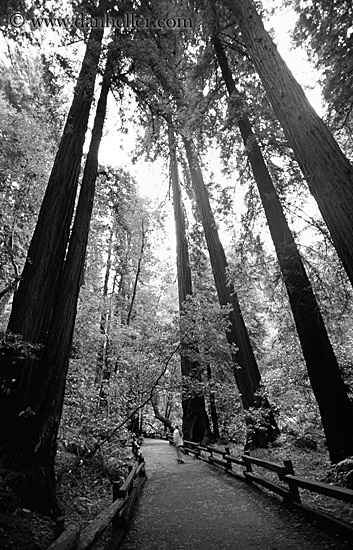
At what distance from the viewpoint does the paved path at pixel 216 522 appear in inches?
147

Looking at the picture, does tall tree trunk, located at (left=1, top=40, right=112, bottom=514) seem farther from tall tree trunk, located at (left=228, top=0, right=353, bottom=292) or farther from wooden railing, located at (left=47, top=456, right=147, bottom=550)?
tall tree trunk, located at (left=228, top=0, right=353, bottom=292)

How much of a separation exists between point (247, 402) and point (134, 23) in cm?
1135

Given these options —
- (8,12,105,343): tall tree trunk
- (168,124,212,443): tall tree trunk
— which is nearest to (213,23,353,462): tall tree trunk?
(168,124,212,443): tall tree trunk

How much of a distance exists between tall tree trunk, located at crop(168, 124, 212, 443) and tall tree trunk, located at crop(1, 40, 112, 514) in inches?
157

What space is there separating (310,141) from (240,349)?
23.5 ft

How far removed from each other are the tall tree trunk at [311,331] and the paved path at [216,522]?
150 centimetres

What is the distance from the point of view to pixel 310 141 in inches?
171

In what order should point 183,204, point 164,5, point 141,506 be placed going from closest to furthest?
point 141,506
point 164,5
point 183,204

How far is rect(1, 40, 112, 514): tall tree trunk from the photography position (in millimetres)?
4031

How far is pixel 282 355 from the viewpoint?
790 cm

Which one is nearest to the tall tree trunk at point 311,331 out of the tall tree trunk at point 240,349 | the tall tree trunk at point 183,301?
the tall tree trunk at point 240,349

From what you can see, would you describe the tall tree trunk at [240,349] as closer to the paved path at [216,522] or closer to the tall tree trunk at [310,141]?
the paved path at [216,522]

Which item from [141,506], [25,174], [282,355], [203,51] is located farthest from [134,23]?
[141,506]

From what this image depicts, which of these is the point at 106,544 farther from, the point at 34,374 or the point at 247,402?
the point at 247,402
